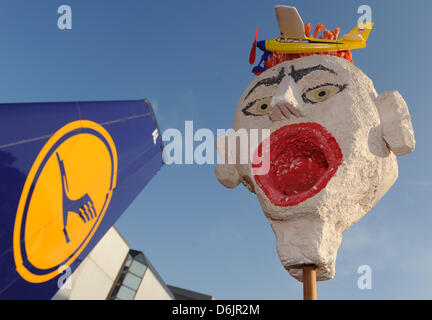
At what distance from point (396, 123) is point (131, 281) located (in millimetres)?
12420

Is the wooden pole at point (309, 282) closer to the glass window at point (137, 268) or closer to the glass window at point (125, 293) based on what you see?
the glass window at point (125, 293)

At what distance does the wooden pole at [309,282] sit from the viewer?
152 inches

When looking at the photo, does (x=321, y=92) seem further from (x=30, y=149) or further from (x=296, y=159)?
(x=30, y=149)

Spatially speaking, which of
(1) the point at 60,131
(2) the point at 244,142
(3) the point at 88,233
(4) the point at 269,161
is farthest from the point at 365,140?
(3) the point at 88,233

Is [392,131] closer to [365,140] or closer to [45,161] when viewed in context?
[365,140]

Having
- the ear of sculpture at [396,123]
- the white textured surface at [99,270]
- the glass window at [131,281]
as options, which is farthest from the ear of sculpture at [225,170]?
the glass window at [131,281]

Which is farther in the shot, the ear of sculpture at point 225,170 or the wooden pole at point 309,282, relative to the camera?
the ear of sculpture at point 225,170

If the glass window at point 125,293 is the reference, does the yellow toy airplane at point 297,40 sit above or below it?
above

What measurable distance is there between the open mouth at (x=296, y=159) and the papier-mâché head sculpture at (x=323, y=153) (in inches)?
0.5

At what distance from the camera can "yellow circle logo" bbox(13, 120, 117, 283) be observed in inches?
181

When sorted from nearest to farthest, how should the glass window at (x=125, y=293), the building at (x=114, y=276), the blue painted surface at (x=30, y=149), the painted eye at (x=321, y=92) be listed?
the blue painted surface at (x=30, y=149), the painted eye at (x=321, y=92), the building at (x=114, y=276), the glass window at (x=125, y=293)

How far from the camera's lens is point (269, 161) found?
14.7 ft

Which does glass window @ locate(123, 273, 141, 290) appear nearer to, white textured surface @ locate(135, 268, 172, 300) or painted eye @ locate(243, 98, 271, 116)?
white textured surface @ locate(135, 268, 172, 300)

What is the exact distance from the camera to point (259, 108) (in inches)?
193
